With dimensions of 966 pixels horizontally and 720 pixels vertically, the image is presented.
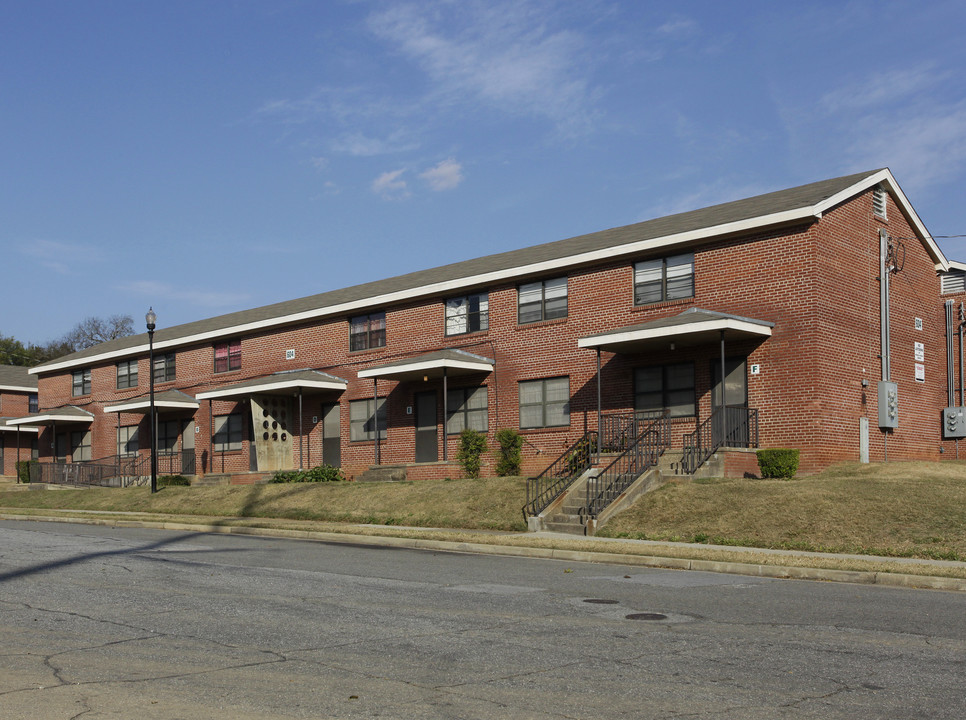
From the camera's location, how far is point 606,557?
53.9 feet

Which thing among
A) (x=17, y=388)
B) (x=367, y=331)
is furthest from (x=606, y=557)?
(x=17, y=388)

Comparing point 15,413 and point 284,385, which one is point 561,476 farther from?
point 15,413

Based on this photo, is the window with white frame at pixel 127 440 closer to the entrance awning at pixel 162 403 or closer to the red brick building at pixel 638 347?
the entrance awning at pixel 162 403

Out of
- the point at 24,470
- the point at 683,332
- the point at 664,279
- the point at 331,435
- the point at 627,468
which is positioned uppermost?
the point at 664,279

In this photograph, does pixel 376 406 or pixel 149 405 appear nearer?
pixel 376 406

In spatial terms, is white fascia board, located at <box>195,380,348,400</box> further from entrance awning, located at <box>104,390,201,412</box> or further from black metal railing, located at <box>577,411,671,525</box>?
black metal railing, located at <box>577,411,671,525</box>

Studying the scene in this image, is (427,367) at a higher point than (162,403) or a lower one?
higher

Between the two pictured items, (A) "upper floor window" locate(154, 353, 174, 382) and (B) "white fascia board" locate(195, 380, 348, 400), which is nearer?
(B) "white fascia board" locate(195, 380, 348, 400)

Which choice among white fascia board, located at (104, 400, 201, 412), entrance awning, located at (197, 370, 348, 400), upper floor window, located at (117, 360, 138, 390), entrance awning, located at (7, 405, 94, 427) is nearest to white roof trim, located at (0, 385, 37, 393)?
entrance awning, located at (7, 405, 94, 427)

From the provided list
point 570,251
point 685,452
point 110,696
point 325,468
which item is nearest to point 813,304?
point 685,452

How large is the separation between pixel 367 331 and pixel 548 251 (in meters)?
7.69

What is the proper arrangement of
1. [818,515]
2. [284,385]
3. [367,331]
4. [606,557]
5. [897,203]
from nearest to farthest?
1. [606,557]
2. [818,515]
3. [897,203]
4. [284,385]
5. [367,331]

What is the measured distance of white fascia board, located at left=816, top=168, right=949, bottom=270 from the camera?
2426cm

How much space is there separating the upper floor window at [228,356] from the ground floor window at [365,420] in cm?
783
